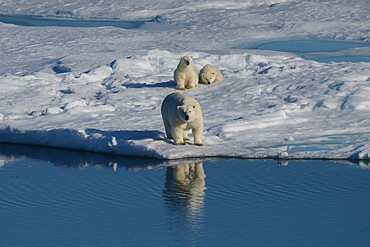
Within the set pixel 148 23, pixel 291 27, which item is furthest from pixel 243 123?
pixel 148 23

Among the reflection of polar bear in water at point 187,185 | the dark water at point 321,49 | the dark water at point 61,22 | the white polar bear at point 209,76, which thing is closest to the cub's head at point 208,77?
the white polar bear at point 209,76

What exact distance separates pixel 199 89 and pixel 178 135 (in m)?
3.77

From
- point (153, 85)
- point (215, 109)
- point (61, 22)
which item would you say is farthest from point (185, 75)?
point (61, 22)

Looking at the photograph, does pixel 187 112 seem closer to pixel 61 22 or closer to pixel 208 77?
pixel 208 77

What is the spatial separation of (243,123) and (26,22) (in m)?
16.4

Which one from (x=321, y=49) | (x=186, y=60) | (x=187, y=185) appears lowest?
(x=187, y=185)

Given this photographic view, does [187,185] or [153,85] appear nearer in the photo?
[187,185]

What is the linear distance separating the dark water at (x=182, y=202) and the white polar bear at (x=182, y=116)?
1.45 feet

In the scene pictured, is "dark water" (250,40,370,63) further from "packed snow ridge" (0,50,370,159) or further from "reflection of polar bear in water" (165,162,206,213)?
"reflection of polar bear in water" (165,162,206,213)

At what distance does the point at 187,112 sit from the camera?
23.3 feet

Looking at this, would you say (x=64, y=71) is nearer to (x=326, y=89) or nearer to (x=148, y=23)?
(x=326, y=89)

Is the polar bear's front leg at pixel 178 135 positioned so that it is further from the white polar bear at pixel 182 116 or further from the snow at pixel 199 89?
the snow at pixel 199 89

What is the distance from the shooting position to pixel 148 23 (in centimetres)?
2188

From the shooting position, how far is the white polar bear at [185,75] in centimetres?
1088
